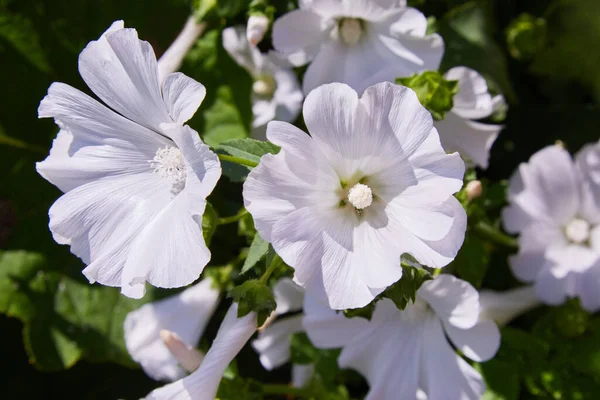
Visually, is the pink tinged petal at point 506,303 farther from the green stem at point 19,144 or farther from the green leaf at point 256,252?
the green stem at point 19,144

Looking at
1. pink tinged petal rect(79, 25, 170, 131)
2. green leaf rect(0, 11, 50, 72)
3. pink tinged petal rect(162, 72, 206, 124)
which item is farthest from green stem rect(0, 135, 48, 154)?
pink tinged petal rect(162, 72, 206, 124)

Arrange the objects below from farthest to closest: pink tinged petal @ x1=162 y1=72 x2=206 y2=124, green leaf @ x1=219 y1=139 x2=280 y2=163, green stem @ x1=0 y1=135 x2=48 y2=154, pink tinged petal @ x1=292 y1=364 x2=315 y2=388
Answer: green stem @ x1=0 y1=135 x2=48 y2=154 < pink tinged petal @ x1=292 y1=364 x2=315 y2=388 < green leaf @ x1=219 y1=139 x2=280 y2=163 < pink tinged petal @ x1=162 y1=72 x2=206 y2=124

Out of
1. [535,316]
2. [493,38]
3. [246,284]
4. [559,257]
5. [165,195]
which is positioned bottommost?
[535,316]

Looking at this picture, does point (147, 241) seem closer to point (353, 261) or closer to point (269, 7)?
point (353, 261)

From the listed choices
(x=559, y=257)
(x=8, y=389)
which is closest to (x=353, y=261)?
(x=559, y=257)

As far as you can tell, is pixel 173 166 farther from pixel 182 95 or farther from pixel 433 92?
pixel 433 92

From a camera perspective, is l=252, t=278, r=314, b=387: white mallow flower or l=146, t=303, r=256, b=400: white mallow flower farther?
l=252, t=278, r=314, b=387: white mallow flower

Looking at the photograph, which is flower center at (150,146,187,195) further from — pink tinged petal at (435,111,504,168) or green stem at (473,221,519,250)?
green stem at (473,221,519,250)
